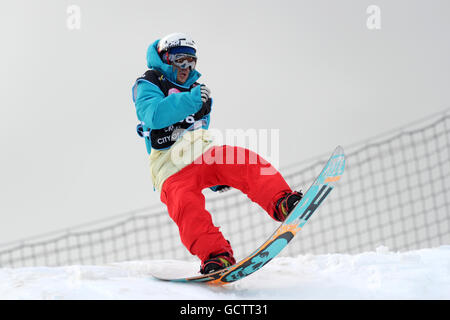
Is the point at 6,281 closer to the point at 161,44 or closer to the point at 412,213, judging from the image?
the point at 161,44

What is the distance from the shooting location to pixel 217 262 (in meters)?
2.14

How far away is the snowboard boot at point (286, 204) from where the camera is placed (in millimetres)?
2191

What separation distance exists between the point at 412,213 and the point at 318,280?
2064mm

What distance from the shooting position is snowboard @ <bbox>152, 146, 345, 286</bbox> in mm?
2047

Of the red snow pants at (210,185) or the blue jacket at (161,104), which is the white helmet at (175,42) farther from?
the red snow pants at (210,185)

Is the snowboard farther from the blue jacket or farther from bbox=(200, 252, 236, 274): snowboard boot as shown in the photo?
the blue jacket

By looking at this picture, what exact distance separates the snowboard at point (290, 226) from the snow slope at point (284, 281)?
0.36 ft

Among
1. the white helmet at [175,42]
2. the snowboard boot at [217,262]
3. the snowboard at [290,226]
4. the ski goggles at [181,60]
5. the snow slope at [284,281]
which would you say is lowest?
the snow slope at [284,281]

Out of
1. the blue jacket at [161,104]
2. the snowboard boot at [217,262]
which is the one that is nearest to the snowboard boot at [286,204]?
the snowboard boot at [217,262]

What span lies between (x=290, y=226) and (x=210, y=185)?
64cm
